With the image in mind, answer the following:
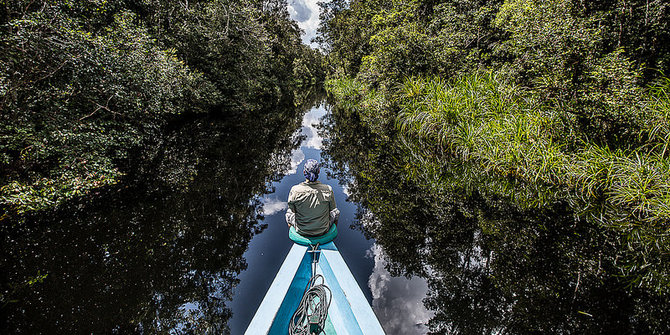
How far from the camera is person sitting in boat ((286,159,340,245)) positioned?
11.0ft

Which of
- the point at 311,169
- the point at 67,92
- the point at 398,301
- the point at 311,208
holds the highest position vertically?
the point at 67,92

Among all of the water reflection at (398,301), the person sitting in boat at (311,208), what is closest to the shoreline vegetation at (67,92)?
the person sitting in boat at (311,208)

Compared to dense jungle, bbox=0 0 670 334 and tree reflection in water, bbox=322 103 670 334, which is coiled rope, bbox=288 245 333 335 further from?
tree reflection in water, bbox=322 103 670 334

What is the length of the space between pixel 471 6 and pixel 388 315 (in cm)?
1264

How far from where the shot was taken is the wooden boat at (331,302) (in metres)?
2.28

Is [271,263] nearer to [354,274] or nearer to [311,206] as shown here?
[354,274]

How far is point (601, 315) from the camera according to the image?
314 cm

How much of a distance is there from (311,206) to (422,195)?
367 centimetres

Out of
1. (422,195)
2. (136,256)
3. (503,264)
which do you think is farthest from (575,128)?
(136,256)

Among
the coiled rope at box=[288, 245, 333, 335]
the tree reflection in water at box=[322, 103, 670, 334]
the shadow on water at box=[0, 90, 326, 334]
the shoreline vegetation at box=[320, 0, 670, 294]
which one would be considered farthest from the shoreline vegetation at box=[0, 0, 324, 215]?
the shoreline vegetation at box=[320, 0, 670, 294]

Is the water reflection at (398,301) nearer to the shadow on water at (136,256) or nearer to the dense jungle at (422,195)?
the dense jungle at (422,195)

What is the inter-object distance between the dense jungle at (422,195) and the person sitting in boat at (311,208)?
1.29 meters

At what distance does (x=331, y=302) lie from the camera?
2.87 metres

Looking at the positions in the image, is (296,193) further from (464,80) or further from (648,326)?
(464,80)
